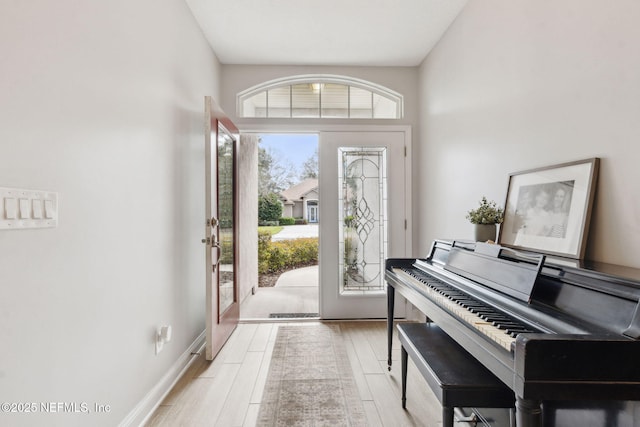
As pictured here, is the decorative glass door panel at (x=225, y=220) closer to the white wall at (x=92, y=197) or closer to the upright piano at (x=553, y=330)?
the white wall at (x=92, y=197)

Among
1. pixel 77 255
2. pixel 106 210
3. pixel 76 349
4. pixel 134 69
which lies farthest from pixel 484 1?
pixel 76 349

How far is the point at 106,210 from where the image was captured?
1.49 meters

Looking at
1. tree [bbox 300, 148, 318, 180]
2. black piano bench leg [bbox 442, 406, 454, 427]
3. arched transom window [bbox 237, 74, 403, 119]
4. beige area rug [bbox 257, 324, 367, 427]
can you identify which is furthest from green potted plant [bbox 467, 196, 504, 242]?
tree [bbox 300, 148, 318, 180]

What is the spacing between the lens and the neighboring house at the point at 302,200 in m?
7.00

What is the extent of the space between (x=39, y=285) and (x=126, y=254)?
54 cm

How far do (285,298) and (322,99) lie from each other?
108 inches

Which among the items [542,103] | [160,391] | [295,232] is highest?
[542,103]

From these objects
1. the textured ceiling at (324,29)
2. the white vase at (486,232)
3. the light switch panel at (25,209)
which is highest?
the textured ceiling at (324,29)

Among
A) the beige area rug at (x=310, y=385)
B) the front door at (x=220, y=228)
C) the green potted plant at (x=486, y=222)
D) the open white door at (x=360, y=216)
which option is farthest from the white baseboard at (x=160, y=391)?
the green potted plant at (x=486, y=222)

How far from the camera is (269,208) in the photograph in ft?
22.6

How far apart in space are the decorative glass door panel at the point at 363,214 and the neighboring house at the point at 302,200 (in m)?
3.42

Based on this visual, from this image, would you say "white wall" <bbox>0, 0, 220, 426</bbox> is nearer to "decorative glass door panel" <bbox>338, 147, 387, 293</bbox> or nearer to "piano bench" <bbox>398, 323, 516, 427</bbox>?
"piano bench" <bbox>398, 323, 516, 427</bbox>

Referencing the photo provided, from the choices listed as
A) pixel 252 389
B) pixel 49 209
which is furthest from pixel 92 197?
pixel 252 389

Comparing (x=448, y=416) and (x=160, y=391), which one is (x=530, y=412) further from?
(x=160, y=391)
